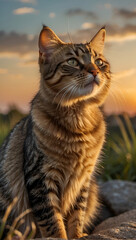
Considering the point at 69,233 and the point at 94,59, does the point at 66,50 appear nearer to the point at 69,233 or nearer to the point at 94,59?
the point at 94,59

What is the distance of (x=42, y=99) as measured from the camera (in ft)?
11.8

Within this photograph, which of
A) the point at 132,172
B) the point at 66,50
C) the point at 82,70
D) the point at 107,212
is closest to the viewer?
the point at 82,70

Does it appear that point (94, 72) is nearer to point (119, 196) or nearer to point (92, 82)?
point (92, 82)

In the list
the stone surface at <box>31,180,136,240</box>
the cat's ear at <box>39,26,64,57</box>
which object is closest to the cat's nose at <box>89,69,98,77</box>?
the cat's ear at <box>39,26,64,57</box>

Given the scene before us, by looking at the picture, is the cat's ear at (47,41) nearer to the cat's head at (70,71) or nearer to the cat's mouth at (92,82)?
the cat's head at (70,71)

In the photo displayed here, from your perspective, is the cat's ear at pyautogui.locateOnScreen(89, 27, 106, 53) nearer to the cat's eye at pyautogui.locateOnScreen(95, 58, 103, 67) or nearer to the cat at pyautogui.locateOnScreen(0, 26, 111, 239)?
the cat at pyautogui.locateOnScreen(0, 26, 111, 239)

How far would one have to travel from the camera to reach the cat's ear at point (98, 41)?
389 cm

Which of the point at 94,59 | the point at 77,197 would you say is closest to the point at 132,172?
the point at 77,197

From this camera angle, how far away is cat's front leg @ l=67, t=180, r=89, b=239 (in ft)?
12.1

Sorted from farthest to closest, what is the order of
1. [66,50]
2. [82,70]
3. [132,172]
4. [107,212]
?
1. [132,172]
2. [107,212]
3. [66,50]
4. [82,70]

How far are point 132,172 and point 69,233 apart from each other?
3357 millimetres

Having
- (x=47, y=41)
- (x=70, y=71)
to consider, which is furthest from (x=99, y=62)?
(x=47, y=41)

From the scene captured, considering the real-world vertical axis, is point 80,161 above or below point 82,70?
below

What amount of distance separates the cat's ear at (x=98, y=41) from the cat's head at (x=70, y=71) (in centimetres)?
9
